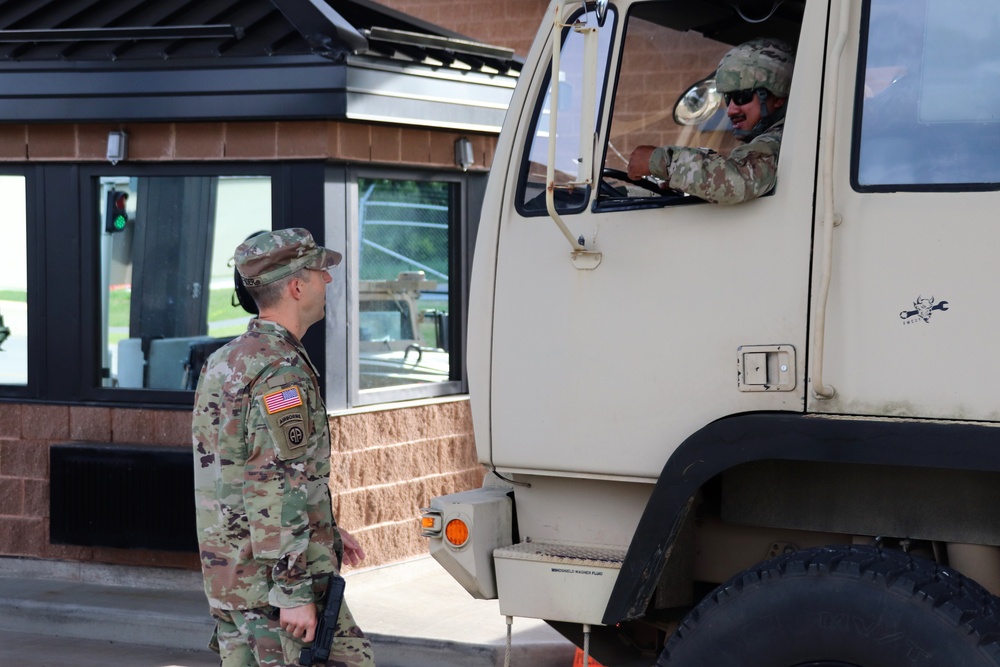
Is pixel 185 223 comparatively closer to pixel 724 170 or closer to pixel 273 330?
pixel 273 330

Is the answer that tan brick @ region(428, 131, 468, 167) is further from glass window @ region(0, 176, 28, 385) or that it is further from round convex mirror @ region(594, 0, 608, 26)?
round convex mirror @ region(594, 0, 608, 26)

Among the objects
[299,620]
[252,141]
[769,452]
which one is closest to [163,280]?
[252,141]

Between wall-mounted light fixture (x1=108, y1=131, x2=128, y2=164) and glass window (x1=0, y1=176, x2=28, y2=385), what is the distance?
0.71 meters

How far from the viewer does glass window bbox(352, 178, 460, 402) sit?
23.8ft

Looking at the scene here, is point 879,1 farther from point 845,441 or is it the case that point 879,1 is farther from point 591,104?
point 845,441

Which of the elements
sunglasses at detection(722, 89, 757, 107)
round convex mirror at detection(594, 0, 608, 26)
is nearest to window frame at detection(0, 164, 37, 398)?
Result: round convex mirror at detection(594, 0, 608, 26)

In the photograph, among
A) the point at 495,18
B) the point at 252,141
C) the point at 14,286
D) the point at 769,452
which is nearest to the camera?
the point at 769,452

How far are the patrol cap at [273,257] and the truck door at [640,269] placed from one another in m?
0.54

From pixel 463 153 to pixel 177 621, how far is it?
303 centimetres

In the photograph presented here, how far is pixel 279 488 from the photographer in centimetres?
353

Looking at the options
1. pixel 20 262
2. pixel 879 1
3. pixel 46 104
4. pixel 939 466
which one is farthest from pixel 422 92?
pixel 939 466

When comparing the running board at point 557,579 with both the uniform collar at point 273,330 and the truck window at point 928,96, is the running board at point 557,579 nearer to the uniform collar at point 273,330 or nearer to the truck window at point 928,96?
the uniform collar at point 273,330

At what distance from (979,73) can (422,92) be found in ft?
14.0

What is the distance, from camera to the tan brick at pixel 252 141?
22.4 ft
